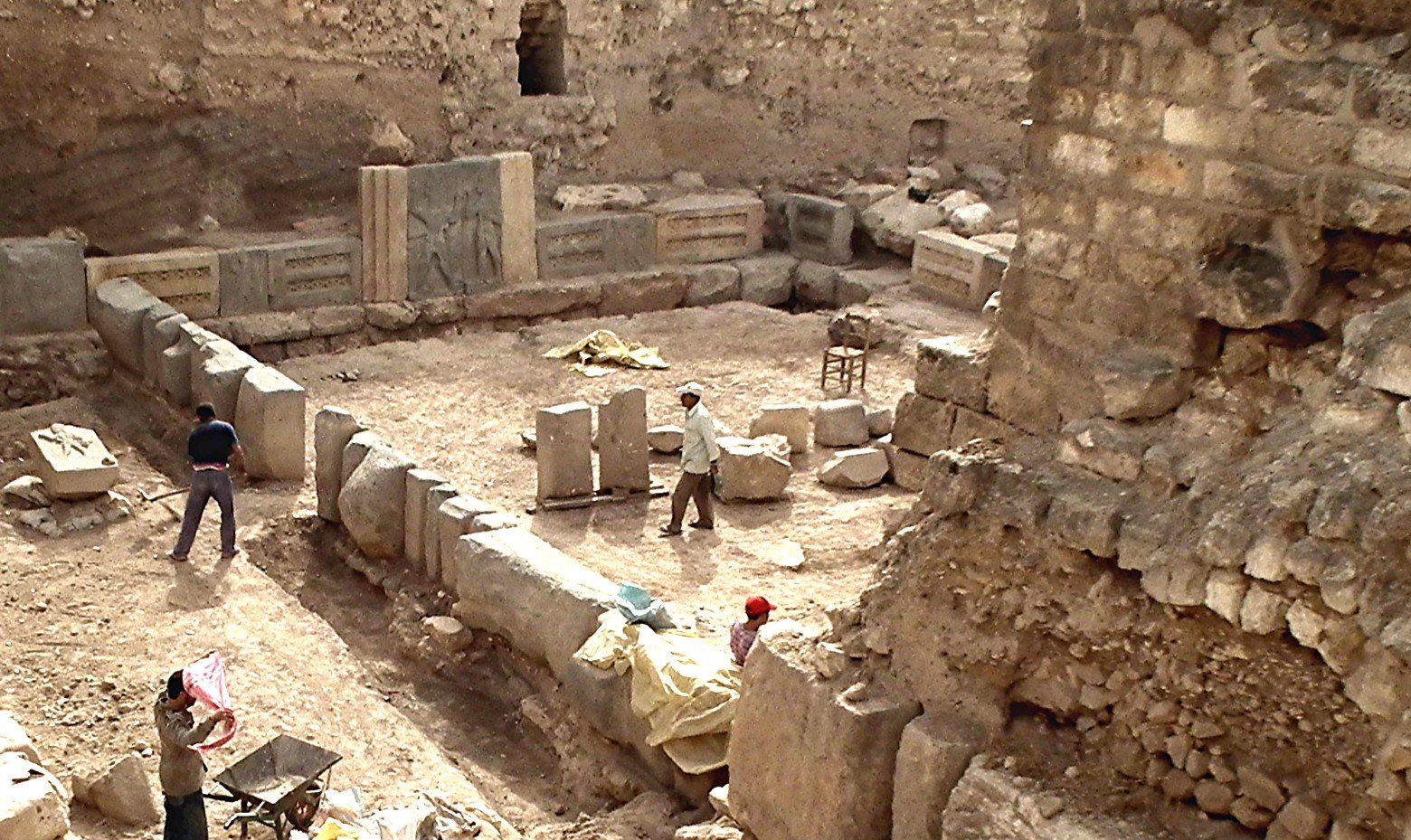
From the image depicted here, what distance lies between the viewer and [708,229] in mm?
17734

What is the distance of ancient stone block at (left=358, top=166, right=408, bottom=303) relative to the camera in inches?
611

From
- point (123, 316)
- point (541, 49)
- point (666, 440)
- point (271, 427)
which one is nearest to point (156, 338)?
point (123, 316)

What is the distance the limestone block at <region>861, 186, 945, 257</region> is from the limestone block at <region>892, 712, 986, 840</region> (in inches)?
469

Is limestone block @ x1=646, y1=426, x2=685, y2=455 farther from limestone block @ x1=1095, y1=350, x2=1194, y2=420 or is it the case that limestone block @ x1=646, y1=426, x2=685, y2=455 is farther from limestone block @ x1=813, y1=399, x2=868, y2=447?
limestone block @ x1=1095, y1=350, x2=1194, y2=420

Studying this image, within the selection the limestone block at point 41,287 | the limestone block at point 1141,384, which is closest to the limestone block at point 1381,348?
the limestone block at point 1141,384

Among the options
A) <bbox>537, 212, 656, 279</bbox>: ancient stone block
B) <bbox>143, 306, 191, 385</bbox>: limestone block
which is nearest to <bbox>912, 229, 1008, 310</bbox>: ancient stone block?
<bbox>537, 212, 656, 279</bbox>: ancient stone block

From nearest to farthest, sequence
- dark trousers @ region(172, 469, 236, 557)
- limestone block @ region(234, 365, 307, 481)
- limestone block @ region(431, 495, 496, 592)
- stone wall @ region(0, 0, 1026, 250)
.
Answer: limestone block @ region(431, 495, 496, 592) < dark trousers @ region(172, 469, 236, 557) < limestone block @ region(234, 365, 307, 481) < stone wall @ region(0, 0, 1026, 250)

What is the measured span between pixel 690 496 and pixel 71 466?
4079 millimetres

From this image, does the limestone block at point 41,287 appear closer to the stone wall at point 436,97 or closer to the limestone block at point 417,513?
the stone wall at point 436,97

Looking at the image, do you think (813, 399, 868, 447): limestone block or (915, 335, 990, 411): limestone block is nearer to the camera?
(915, 335, 990, 411): limestone block

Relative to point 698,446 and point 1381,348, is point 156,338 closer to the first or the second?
point 698,446

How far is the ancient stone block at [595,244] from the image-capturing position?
55.3ft

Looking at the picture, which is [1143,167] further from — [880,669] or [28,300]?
[28,300]

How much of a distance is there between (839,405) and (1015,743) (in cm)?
770
